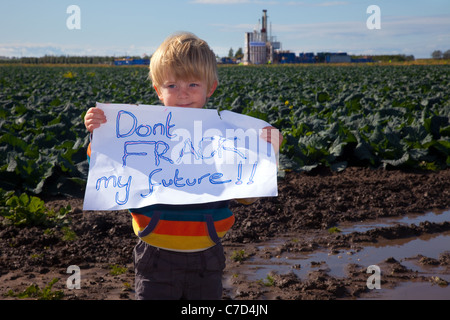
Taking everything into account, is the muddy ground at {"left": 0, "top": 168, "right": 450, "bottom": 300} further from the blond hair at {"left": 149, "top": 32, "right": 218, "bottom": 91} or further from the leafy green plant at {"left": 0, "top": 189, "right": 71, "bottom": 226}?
the blond hair at {"left": 149, "top": 32, "right": 218, "bottom": 91}

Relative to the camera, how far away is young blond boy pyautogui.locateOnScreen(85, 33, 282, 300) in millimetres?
2107

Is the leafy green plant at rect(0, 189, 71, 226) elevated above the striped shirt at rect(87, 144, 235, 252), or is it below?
below

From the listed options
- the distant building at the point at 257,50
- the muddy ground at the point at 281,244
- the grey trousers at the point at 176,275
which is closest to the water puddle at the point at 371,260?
the muddy ground at the point at 281,244

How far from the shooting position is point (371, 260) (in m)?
3.62

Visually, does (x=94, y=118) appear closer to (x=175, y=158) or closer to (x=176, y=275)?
(x=175, y=158)

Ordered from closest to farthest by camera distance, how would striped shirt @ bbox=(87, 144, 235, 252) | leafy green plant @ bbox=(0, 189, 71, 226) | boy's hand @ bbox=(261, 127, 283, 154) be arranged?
striped shirt @ bbox=(87, 144, 235, 252) < boy's hand @ bbox=(261, 127, 283, 154) < leafy green plant @ bbox=(0, 189, 71, 226)

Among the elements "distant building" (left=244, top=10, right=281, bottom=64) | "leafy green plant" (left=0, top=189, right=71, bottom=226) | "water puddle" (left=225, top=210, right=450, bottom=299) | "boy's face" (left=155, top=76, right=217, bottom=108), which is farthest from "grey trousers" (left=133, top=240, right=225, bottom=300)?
"distant building" (left=244, top=10, right=281, bottom=64)

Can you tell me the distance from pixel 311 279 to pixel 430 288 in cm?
74

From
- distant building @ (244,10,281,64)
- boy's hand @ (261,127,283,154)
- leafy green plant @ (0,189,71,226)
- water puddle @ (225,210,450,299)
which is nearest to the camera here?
boy's hand @ (261,127,283,154)

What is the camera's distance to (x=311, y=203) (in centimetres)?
495

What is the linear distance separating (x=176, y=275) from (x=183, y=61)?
931mm

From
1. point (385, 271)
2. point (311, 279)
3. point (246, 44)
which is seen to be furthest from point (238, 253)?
point (246, 44)

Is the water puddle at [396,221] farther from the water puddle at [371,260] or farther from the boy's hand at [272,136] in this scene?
the boy's hand at [272,136]

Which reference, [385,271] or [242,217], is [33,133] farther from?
[385,271]
